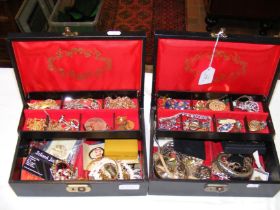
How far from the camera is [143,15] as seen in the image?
323cm

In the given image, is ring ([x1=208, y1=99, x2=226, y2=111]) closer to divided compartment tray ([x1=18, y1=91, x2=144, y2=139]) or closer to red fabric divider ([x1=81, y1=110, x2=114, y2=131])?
divided compartment tray ([x1=18, y1=91, x2=144, y2=139])

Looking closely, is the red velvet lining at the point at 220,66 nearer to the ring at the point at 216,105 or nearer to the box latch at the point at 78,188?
the ring at the point at 216,105

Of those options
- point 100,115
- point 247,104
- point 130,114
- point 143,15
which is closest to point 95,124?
point 100,115

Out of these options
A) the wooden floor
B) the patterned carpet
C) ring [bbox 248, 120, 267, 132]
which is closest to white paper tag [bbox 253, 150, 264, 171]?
ring [bbox 248, 120, 267, 132]

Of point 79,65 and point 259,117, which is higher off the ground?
point 79,65

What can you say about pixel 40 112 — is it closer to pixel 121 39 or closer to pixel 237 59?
pixel 121 39

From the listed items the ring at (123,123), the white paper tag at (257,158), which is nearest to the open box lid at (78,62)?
the ring at (123,123)

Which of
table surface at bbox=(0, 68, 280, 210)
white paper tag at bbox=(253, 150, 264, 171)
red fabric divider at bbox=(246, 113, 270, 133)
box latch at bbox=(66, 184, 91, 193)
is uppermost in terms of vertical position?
red fabric divider at bbox=(246, 113, 270, 133)

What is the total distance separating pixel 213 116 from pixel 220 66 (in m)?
0.23

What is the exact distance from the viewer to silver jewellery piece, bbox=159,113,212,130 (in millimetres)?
1532

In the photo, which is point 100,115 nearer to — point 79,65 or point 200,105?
point 79,65

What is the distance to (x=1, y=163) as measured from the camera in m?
1.45

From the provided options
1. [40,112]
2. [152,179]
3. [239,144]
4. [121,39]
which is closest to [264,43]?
[239,144]

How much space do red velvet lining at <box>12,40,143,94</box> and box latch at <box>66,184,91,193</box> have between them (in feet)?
1.62
